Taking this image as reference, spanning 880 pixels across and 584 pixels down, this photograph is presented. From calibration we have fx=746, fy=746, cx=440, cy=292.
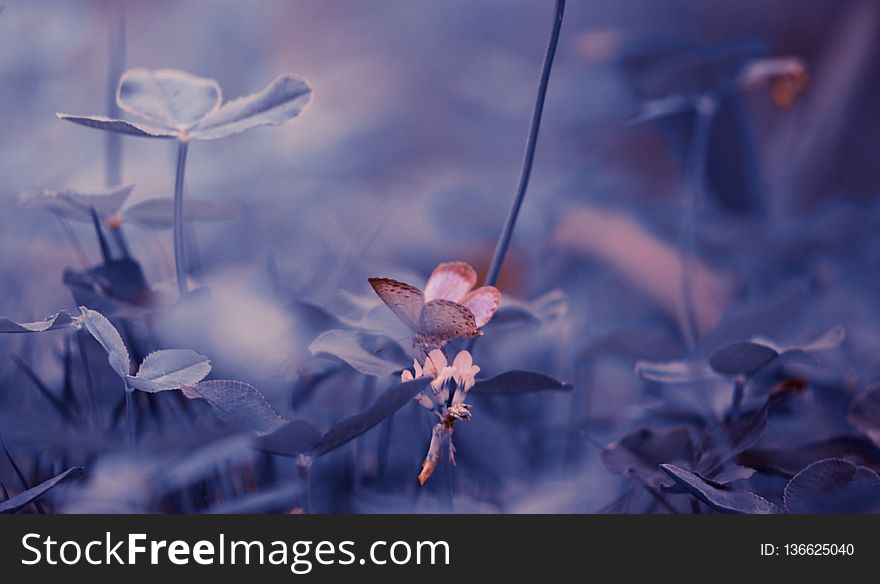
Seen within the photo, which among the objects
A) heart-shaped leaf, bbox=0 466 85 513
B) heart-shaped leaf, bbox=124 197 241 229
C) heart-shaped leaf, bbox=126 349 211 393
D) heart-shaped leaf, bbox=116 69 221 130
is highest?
heart-shaped leaf, bbox=116 69 221 130

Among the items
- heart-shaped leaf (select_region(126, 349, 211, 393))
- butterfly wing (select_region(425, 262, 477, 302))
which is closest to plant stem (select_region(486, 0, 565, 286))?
butterfly wing (select_region(425, 262, 477, 302))

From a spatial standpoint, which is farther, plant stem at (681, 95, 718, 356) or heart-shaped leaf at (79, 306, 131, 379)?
plant stem at (681, 95, 718, 356)

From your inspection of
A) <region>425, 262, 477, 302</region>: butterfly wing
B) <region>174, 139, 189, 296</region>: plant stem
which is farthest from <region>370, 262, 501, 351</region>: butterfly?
<region>174, 139, 189, 296</region>: plant stem

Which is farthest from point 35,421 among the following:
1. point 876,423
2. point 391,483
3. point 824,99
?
point 824,99

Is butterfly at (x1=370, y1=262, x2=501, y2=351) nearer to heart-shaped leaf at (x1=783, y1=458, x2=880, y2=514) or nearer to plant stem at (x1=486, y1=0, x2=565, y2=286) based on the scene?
plant stem at (x1=486, y1=0, x2=565, y2=286)

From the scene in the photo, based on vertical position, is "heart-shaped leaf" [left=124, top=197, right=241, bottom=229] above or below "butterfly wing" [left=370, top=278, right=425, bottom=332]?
above

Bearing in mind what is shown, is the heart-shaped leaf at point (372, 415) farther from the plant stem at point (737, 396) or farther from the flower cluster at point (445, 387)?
the plant stem at point (737, 396)

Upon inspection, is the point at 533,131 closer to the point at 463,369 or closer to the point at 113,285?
the point at 463,369
